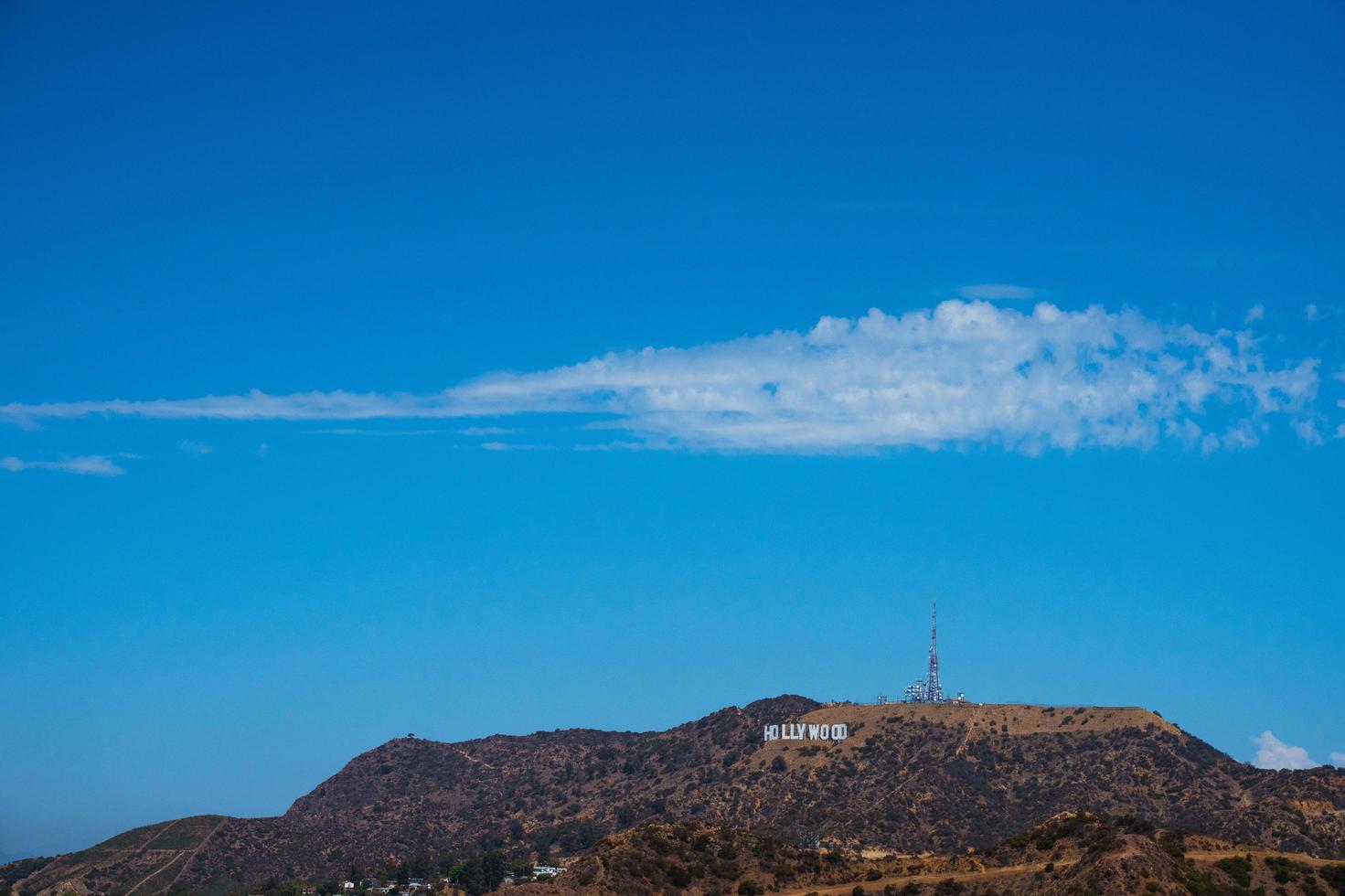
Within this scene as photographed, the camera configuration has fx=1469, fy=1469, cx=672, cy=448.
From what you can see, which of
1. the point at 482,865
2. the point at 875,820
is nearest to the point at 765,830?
the point at 875,820

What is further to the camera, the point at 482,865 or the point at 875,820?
the point at 875,820

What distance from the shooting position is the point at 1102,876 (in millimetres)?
91062

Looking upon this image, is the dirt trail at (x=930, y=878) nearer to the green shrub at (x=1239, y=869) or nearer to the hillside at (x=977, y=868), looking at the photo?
the hillside at (x=977, y=868)

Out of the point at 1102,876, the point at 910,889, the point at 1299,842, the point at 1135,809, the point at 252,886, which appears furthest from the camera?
the point at 252,886

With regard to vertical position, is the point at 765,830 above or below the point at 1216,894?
above

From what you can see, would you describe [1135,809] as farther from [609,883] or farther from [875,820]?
[609,883]

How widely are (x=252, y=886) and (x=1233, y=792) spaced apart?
130m

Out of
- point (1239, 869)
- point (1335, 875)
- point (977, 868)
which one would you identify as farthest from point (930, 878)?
point (1335, 875)

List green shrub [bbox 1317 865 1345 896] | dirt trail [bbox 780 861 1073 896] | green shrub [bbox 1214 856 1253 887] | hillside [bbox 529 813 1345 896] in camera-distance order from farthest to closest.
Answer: dirt trail [bbox 780 861 1073 896] → green shrub [bbox 1317 865 1345 896] → green shrub [bbox 1214 856 1253 887] → hillside [bbox 529 813 1345 896]

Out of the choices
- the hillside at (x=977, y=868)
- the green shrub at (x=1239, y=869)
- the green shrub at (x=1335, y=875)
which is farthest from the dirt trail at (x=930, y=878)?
the green shrub at (x=1335, y=875)

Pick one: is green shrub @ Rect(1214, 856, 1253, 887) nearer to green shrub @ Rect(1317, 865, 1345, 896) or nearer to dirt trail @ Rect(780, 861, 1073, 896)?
green shrub @ Rect(1317, 865, 1345, 896)

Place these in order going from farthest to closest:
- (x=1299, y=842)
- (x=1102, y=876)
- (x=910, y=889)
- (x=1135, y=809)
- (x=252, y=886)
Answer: (x=252, y=886) → (x=1135, y=809) → (x=1299, y=842) → (x=910, y=889) → (x=1102, y=876)

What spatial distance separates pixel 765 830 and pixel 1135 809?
1836 inches

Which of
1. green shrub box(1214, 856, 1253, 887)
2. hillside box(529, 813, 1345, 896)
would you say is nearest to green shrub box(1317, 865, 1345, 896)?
hillside box(529, 813, 1345, 896)
